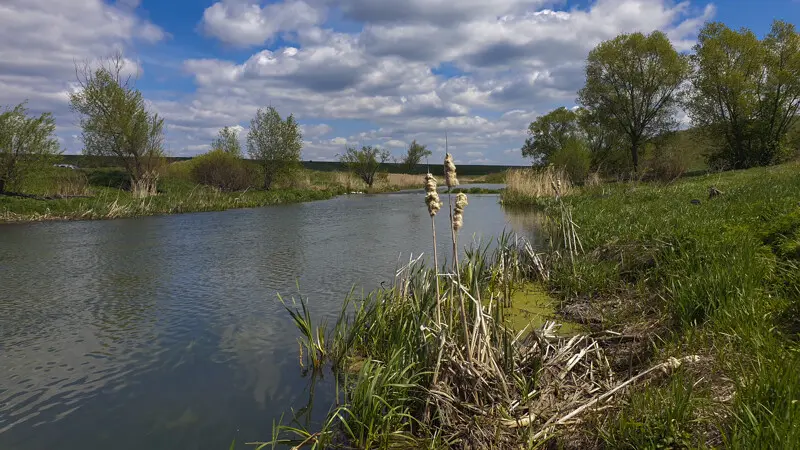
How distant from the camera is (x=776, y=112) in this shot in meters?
38.8

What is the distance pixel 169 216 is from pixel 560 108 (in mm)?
61112

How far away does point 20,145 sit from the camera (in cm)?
2708

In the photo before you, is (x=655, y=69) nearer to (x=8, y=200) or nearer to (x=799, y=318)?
(x=799, y=318)

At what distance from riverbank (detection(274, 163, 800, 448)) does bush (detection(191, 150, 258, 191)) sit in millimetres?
41141

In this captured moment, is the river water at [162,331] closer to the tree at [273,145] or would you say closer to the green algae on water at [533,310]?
the green algae on water at [533,310]

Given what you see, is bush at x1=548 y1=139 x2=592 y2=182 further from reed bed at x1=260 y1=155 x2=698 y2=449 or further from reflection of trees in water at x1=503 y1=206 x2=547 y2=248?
reed bed at x1=260 y1=155 x2=698 y2=449

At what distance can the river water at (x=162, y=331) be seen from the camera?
5.18 meters

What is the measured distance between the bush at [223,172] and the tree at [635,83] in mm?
32677

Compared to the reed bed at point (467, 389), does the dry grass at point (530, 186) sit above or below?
above

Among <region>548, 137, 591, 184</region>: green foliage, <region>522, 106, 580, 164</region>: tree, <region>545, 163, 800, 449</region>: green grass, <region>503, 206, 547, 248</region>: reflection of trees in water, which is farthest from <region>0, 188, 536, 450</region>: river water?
<region>522, 106, 580, 164</region>: tree

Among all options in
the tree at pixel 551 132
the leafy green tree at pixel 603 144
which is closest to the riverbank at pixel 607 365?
the leafy green tree at pixel 603 144

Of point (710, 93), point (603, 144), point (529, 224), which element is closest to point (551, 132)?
point (603, 144)

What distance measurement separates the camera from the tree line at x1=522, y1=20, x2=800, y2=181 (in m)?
38.7

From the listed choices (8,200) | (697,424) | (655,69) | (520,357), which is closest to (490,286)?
(520,357)
